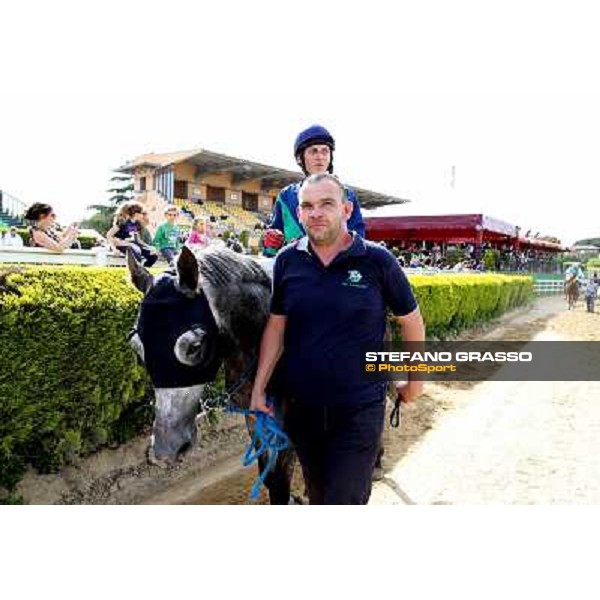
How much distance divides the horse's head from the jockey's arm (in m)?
0.16

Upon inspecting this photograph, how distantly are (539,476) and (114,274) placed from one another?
3.13 meters

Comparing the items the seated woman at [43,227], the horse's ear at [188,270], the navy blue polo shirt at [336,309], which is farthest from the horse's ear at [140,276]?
the seated woman at [43,227]

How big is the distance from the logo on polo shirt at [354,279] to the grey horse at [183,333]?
0.43 meters

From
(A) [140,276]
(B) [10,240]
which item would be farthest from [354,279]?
(B) [10,240]

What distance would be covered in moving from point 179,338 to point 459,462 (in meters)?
3.11

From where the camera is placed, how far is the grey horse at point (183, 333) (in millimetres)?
1912

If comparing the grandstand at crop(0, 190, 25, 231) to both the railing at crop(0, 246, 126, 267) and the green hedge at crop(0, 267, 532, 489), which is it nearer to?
the railing at crop(0, 246, 126, 267)

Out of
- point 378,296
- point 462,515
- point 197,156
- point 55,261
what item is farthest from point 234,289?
point 197,156

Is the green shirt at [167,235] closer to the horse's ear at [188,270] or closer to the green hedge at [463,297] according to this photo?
the green hedge at [463,297]

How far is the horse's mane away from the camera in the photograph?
6.81 ft

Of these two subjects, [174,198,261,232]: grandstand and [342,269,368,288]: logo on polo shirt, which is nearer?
[342,269,368,288]: logo on polo shirt

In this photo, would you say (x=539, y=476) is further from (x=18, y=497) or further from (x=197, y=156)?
(x=197, y=156)

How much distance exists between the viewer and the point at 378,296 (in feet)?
6.75

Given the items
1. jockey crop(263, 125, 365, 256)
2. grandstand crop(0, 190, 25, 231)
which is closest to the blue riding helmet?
jockey crop(263, 125, 365, 256)
